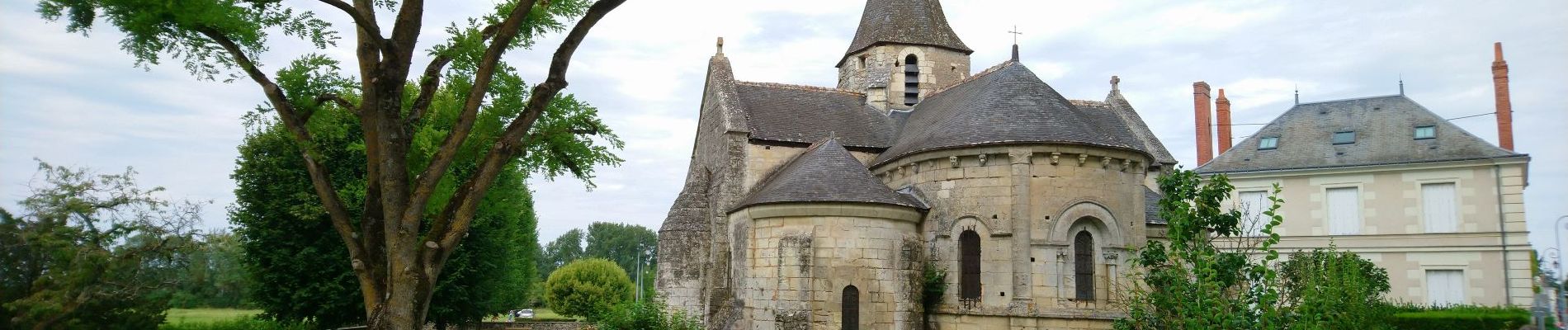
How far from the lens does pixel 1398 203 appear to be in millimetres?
23562

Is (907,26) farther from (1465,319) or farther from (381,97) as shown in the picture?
(381,97)

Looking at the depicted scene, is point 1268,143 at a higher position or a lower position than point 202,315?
higher

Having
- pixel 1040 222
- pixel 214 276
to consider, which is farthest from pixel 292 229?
pixel 1040 222

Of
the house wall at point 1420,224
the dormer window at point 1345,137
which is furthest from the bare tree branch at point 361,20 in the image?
the dormer window at point 1345,137

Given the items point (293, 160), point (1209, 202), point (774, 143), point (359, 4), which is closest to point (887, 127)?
point (774, 143)

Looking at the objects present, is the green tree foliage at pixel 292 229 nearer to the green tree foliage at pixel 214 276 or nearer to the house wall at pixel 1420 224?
the green tree foliage at pixel 214 276

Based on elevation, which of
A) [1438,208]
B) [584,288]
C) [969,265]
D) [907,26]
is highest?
[907,26]

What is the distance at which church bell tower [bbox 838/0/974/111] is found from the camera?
23516mm

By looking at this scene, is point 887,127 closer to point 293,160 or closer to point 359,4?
point 293,160

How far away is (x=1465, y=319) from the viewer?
1841cm

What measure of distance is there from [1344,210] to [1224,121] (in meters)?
5.00

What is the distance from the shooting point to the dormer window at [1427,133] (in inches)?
936

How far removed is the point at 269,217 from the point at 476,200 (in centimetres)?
1375

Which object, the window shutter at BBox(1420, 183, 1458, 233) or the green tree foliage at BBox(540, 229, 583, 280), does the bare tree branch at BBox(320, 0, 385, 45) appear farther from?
the green tree foliage at BBox(540, 229, 583, 280)
